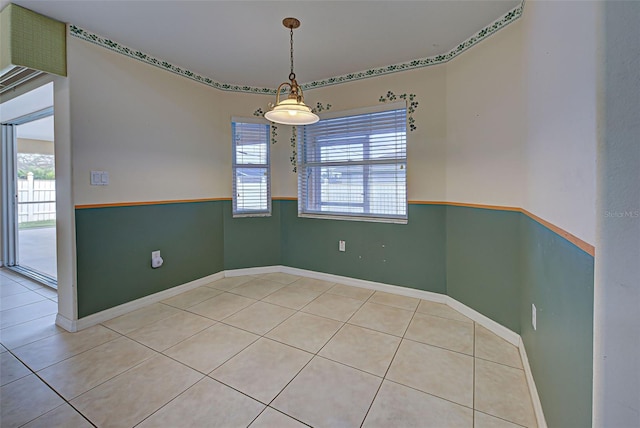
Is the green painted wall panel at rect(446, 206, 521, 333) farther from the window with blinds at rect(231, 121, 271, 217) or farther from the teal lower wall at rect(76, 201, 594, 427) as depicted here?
the window with blinds at rect(231, 121, 271, 217)

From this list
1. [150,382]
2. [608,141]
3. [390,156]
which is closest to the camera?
[608,141]

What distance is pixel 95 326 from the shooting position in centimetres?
238

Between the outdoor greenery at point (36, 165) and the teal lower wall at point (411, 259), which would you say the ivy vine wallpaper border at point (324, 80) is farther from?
the outdoor greenery at point (36, 165)

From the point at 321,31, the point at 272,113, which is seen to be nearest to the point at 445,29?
the point at 321,31

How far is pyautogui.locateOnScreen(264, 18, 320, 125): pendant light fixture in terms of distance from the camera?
191 centimetres

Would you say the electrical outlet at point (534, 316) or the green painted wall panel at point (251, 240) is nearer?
the electrical outlet at point (534, 316)

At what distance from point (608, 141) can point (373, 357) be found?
1753 millimetres

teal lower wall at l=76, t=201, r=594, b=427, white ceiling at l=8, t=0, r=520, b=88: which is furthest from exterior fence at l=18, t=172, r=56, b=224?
white ceiling at l=8, t=0, r=520, b=88

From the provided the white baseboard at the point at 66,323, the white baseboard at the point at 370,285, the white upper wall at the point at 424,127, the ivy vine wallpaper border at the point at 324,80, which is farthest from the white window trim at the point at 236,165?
the white baseboard at the point at 66,323

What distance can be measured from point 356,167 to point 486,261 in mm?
1647

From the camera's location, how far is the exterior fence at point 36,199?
6.37 m

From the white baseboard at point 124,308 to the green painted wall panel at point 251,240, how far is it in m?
0.41

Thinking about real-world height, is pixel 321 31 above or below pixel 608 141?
above

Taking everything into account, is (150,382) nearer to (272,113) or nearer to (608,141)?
(272,113)
